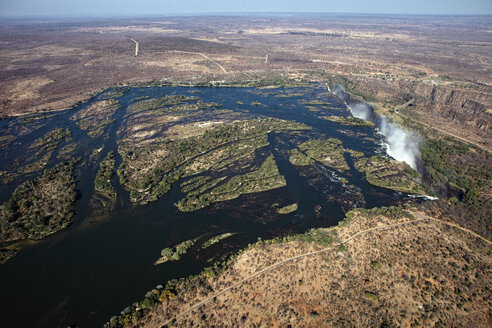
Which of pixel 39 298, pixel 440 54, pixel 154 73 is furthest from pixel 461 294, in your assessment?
pixel 440 54

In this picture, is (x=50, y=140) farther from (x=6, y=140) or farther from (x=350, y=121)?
(x=350, y=121)

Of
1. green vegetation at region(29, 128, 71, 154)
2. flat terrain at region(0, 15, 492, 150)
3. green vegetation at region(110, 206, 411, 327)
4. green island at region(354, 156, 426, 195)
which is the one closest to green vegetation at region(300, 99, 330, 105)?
flat terrain at region(0, 15, 492, 150)

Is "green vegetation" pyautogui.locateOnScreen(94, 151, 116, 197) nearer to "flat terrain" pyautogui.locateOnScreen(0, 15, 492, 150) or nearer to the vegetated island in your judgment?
the vegetated island

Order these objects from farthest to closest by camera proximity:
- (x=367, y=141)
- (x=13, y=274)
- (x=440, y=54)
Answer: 1. (x=440, y=54)
2. (x=367, y=141)
3. (x=13, y=274)

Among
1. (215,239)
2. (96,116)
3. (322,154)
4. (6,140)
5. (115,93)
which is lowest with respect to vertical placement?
(215,239)

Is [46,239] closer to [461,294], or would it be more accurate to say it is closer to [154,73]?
[461,294]

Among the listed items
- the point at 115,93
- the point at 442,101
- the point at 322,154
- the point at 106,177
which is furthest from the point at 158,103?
the point at 442,101

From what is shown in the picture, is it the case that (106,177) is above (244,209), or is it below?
above
